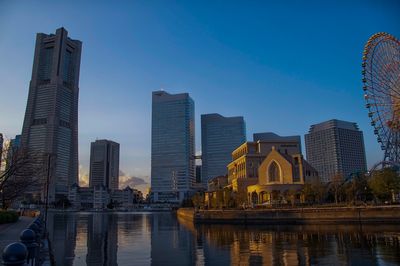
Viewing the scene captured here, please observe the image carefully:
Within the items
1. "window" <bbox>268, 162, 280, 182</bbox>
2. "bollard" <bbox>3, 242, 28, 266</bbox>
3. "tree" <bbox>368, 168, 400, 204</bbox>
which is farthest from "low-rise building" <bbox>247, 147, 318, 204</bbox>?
"bollard" <bbox>3, 242, 28, 266</bbox>

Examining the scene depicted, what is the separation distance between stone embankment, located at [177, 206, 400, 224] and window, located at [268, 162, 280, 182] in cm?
3381

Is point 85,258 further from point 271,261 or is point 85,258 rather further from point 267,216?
point 267,216

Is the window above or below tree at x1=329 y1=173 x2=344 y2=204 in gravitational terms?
above

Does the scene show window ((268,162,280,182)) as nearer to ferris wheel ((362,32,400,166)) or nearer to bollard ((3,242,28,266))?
ferris wheel ((362,32,400,166))

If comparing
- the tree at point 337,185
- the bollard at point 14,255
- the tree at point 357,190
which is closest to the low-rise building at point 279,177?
the tree at point 337,185

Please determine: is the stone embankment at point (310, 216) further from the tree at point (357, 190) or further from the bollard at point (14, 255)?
the bollard at point (14, 255)

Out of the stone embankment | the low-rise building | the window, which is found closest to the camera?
the stone embankment

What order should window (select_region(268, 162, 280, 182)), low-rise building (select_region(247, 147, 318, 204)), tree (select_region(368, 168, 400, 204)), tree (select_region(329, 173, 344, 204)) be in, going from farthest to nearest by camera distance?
1. window (select_region(268, 162, 280, 182))
2. low-rise building (select_region(247, 147, 318, 204))
3. tree (select_region(329, 173, 344, 204))
4. tree (select_region(368, 168, 400, 204))

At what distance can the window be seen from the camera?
113 metres

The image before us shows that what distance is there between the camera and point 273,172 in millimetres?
113625

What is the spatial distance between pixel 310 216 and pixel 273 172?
4537cm

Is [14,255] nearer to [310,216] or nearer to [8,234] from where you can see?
[8,234]

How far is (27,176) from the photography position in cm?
3584

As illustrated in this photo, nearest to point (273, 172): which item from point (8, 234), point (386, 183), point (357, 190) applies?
point (357, 190)
